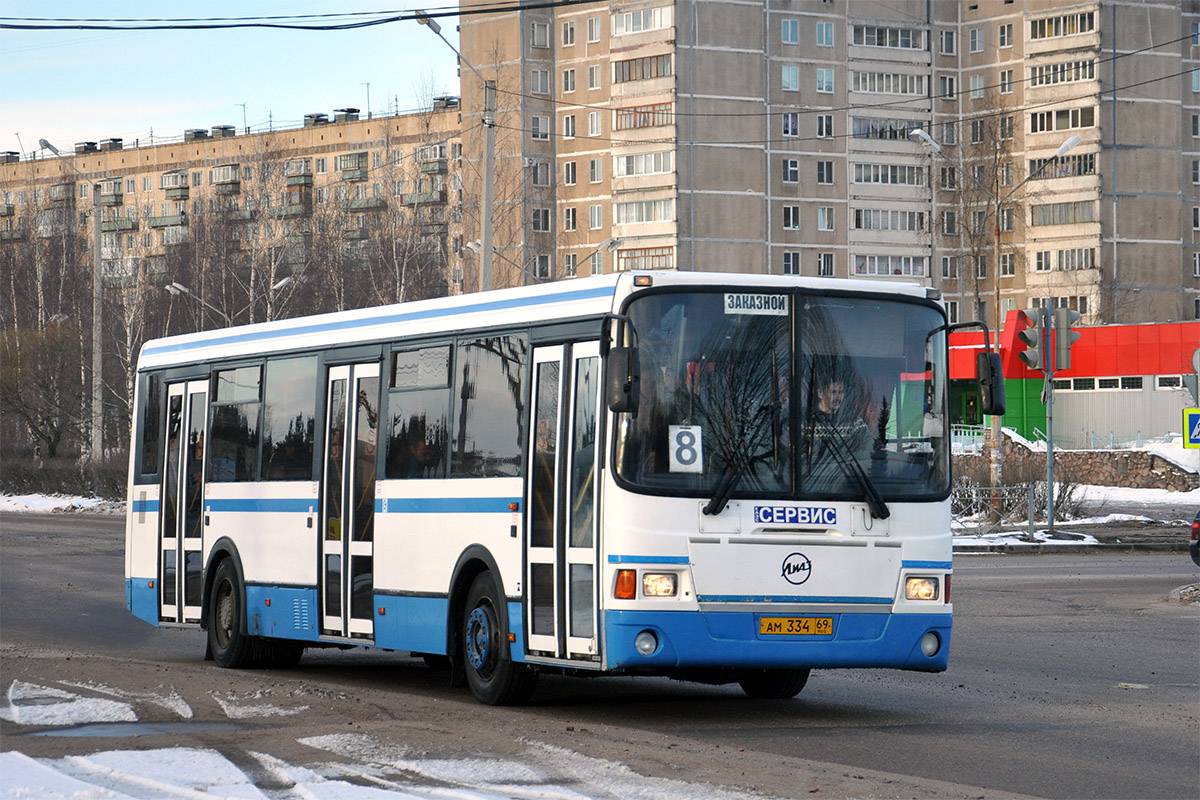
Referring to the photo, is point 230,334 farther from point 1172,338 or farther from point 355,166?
point 355,166

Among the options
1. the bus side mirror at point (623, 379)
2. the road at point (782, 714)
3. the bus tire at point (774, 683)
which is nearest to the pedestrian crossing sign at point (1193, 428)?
the road at point (782, 714)

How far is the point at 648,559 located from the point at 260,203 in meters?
72.4

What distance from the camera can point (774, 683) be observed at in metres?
12.9

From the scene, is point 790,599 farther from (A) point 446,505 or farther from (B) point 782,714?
(A) point 446,505

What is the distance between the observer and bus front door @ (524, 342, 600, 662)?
11.3 meters

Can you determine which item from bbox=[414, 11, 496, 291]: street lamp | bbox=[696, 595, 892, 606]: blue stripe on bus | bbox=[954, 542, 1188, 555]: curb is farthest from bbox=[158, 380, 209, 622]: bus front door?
bbox=[954, 542, 1188, 555]: curb

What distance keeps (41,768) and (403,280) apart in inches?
2828

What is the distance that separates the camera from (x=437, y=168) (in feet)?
377

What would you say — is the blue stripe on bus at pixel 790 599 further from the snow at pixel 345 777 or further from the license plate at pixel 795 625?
the snow at pixel 345 777

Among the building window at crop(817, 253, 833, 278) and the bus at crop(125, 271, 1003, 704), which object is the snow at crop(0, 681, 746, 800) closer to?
the bus at crop(125, 271, 1003, 704)

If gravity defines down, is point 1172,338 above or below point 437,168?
below

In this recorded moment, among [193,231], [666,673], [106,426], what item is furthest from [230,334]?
[193,231]

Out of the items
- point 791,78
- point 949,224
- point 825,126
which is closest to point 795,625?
point 791,78

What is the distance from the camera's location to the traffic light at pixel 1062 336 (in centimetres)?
3131
